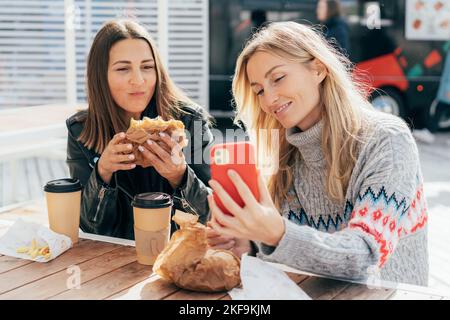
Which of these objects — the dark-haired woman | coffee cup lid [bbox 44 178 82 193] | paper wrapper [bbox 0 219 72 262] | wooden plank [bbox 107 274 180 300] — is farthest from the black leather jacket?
wooden plank [bbox 107 274 180 300]

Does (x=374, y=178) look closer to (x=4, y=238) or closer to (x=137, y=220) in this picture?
(x=137, y=220)

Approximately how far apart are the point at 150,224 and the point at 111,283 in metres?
0.23

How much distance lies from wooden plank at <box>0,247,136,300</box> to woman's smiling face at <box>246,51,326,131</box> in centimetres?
64

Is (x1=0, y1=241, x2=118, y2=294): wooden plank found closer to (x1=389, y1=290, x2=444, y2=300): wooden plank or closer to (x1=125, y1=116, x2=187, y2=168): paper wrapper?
(x1=125, y1=116, x2=187, y2=168): paper wrapper

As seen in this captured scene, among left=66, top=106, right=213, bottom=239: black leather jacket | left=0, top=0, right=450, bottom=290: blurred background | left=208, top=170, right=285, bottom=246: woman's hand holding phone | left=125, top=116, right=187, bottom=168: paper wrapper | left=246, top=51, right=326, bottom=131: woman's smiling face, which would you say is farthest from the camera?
left=0, top=0, right=450, bottom=290: blurred background

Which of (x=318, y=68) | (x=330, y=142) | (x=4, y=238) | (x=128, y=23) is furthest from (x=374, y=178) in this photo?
(x=128, y=23)

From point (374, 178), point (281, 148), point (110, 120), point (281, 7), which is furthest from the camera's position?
point (281, 7)

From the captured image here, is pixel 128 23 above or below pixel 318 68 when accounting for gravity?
above

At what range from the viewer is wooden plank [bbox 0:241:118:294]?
1701 mm

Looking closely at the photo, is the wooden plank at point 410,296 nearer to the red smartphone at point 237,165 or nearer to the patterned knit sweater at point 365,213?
the patterned knit sweater at point 365,213

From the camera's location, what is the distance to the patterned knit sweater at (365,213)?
157cm

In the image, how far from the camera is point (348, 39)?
8.75m
